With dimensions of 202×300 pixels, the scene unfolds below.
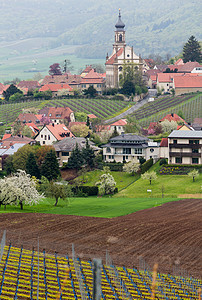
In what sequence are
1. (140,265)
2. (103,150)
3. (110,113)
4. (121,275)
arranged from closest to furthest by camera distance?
(121,275), (140,265), (103,150), (110,113)

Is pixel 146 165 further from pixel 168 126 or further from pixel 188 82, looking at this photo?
pixel 188 82

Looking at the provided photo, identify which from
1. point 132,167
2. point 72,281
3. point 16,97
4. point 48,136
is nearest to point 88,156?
point 132,167

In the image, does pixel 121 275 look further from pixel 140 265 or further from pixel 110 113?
pixel 110 113

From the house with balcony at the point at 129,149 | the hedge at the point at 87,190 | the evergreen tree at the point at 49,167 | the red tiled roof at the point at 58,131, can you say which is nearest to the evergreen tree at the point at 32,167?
the evergreen tree at the point at 49,167

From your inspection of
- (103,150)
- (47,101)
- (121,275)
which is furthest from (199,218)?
(47,101)

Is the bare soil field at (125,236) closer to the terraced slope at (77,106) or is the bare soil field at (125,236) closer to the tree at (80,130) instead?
the tree at (80,130)

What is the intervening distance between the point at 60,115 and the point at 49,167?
236 ft

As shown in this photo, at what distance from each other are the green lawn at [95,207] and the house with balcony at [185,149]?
25.6 meters

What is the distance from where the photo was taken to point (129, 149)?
351ft

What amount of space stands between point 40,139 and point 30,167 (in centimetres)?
3174

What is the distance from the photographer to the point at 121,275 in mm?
33281

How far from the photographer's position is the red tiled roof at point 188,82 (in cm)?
18612

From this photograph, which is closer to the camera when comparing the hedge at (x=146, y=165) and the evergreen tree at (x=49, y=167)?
the evergreen tree at (x=49, y=167)

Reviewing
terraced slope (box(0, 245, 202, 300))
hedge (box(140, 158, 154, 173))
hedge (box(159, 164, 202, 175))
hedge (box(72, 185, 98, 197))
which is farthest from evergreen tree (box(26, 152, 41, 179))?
terraced slope (box(0, 245, 202, 300))
